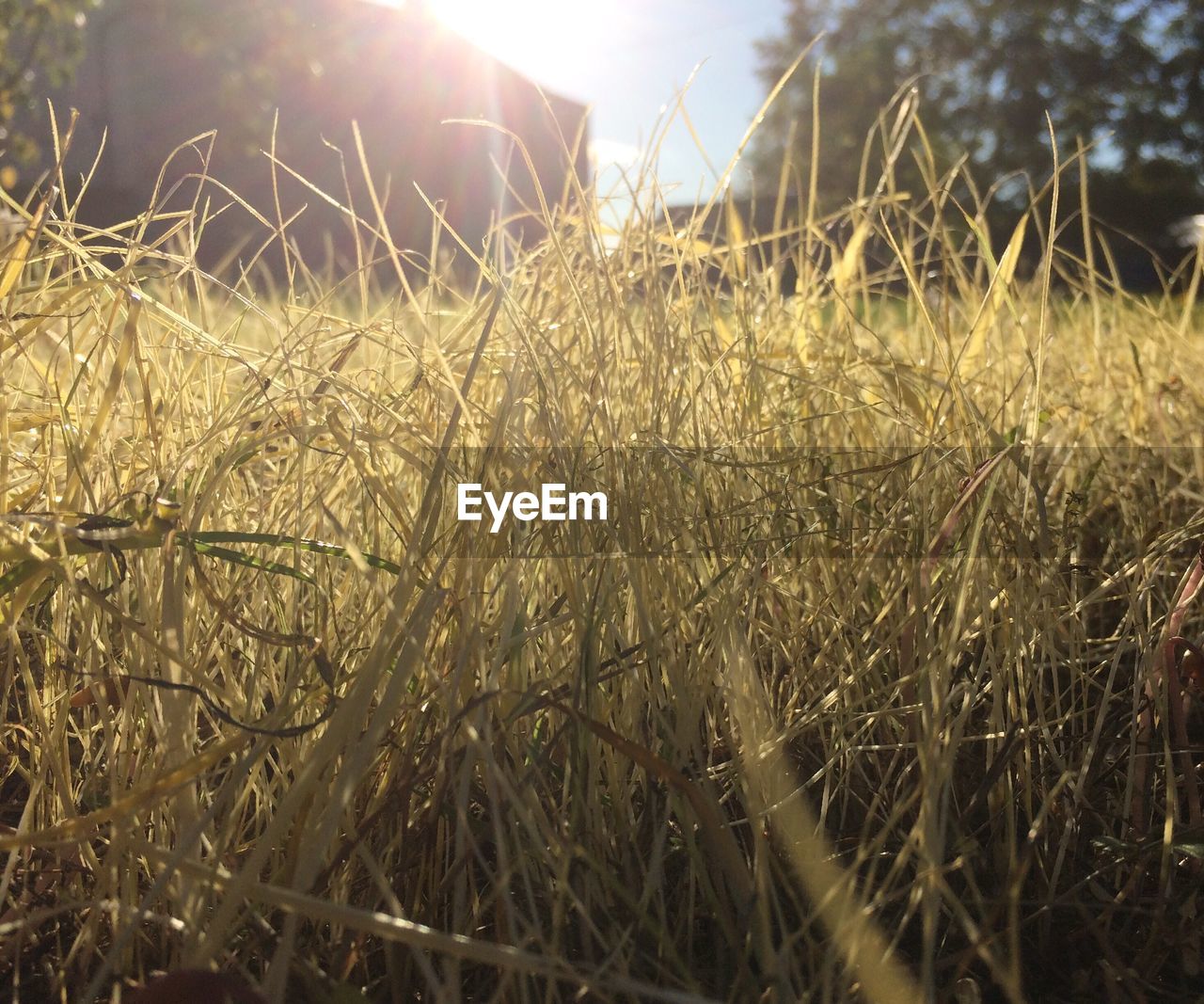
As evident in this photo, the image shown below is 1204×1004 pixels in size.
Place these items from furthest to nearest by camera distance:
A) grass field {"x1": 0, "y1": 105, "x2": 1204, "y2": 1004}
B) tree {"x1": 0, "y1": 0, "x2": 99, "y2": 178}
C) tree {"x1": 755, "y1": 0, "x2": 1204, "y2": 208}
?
tree {"x1": 755, "y1": 0, "x2": 1204, "y2": 208}
tree {"x1": 0, "y1": 0, "x2": 99, "y2": 178}
grass field {"x1": 0, "y1": 105, "x2": 1204, "y2": 1004}

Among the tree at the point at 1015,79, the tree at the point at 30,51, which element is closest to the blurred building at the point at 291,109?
the tree at the point at 30,51

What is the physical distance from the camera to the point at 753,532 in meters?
0.83

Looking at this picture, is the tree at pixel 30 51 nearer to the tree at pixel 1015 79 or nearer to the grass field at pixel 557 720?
the grass field at pixel 557 720

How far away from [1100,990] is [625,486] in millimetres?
409

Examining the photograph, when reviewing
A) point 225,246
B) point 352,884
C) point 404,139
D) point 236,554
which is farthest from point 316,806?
point 404,139

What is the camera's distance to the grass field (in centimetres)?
52

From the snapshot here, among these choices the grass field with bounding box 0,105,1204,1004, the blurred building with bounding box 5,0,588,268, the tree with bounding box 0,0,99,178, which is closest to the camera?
the grass field with bounding box 0,105,1204,1004

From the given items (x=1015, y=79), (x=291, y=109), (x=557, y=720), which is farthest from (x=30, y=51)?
A: (x=1015, y=79)

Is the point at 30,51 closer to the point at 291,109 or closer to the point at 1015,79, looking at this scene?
the point at 291,109

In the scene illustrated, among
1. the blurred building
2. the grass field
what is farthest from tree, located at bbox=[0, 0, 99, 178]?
the grass field

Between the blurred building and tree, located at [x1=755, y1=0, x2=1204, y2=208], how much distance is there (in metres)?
7.60

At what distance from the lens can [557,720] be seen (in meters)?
0.67

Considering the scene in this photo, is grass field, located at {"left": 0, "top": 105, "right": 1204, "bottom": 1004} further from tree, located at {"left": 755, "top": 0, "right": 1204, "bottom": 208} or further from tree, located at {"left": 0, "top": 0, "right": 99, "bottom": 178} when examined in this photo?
tree, located at {"left": 755, "top": 0, "right": 1204, "bottom": 208}

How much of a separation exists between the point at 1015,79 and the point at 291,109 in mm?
15617
